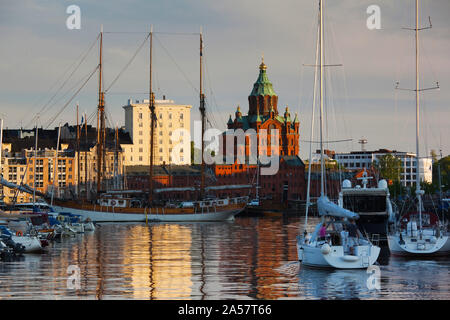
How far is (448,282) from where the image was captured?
148ft

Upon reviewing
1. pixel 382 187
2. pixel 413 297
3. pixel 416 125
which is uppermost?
pixel 416 125

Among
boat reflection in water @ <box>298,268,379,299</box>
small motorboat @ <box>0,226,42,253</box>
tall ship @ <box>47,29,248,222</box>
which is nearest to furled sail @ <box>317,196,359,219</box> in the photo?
boat reflection in water @ <box>298,268,379,299</box>

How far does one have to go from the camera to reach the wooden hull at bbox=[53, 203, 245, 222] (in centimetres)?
12181

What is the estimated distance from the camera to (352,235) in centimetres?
5116

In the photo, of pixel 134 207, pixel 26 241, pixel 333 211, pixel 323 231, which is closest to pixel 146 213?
pixel 134 207

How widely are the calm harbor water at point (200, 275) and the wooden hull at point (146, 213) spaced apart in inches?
2023

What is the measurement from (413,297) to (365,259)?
28.6 ft

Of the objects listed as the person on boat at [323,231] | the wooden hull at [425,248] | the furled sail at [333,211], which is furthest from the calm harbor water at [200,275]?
the furled sail at [333,211]

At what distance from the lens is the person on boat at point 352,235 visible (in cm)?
4869

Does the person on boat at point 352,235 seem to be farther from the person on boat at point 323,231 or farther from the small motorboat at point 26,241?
the small motorboat at point 26,241

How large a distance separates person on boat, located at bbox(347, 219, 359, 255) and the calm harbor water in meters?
1.69

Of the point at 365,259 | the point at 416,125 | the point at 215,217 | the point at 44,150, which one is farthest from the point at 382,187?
the point at 44,150
